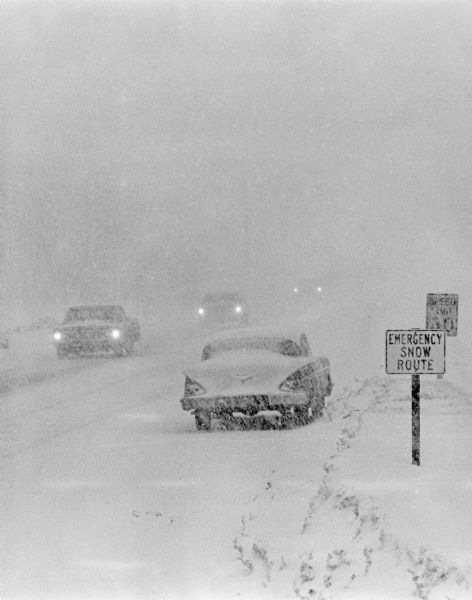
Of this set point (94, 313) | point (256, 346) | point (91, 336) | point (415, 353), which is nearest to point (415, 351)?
point (415, 353)

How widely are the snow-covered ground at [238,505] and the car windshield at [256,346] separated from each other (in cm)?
110

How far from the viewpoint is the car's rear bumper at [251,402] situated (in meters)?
11.9

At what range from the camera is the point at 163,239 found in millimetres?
98438

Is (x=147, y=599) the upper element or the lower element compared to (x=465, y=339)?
upper

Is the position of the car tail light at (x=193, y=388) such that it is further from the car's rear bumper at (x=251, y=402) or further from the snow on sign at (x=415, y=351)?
the snow on sign at (x=415, y=351)

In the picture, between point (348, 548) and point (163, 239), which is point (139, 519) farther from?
point (163, 239)

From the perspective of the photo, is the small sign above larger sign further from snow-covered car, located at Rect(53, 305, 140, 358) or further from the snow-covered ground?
snow-covered car, located at Rect(53, 305, 140, 358)

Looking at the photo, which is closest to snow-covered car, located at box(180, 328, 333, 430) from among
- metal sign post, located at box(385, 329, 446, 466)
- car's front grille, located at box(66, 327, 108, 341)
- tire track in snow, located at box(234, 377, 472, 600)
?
metal sign post, located at box(385, 329, 446, 466)

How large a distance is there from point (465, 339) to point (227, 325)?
12729mm

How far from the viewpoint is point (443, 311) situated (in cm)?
1644

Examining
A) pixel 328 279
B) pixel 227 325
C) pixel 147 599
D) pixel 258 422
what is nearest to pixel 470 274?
pixel 328 279

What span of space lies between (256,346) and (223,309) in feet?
104

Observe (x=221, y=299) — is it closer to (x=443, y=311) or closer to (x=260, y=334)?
(x=443, y=311)

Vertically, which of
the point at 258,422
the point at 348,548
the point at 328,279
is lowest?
the point at 328,279
